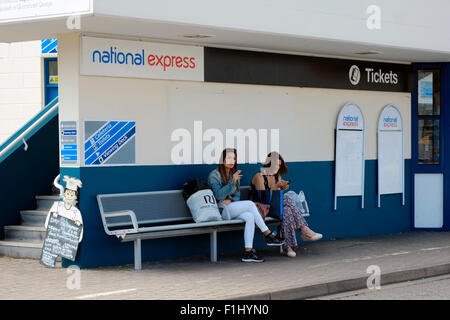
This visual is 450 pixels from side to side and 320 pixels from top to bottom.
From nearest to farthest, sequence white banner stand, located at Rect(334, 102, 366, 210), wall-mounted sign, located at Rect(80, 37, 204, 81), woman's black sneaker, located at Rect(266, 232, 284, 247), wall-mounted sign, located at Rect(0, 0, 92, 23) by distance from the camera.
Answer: wall-mounted sign, located at Rect(0, 0, 92, 23) < wall-mounted sign, located at Rect(80, 37, 204, 81) < woman's black sneaker, located at Rect(266, 232, 284, 247) < white banner stand, located at Rect(334, 102, 366, 210)

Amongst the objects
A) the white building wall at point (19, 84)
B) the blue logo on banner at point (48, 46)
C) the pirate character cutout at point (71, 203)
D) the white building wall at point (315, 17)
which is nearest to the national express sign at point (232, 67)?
the white building wall at point (315, 17)

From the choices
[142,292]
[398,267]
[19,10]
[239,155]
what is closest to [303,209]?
[239,155]

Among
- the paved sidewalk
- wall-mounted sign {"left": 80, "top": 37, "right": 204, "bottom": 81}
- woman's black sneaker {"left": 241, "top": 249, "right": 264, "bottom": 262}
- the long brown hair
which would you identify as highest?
wall-mounted sign {"left": 80, "top": 37, "right": 204, "bottom": 81}

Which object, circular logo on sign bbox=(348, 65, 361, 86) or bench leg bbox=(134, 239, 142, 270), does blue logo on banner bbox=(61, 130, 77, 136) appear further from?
circular logo on sign bbox=(348, 65, 361, 86)

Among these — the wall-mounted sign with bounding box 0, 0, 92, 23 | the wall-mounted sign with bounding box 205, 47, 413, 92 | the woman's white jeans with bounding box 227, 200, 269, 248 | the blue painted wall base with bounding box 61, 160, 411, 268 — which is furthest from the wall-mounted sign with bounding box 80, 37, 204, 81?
the woman's white jeans with bounding box 227, 200, 269, 248

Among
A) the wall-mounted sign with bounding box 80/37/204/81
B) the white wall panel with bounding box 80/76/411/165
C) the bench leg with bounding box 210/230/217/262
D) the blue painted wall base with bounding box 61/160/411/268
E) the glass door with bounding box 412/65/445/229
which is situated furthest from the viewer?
the glass door with bounding box 412/65/445/229

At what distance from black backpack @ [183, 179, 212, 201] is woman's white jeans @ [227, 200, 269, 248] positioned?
446mm

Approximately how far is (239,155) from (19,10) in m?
3.88

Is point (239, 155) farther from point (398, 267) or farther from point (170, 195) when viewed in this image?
point (398, 267)

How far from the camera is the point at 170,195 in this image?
11484mm

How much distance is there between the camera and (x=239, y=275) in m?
10.3

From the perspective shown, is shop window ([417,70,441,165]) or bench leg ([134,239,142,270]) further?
shop window ([417,70,441,165])

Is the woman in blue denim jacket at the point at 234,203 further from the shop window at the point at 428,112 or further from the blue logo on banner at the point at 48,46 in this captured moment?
the blue logo on banner at the point at 48,46

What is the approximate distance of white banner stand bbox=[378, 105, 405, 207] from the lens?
14602mm
